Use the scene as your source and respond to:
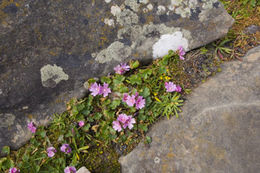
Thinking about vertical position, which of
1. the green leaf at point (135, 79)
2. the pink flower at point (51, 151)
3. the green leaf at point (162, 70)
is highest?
the green leaf at point (162, 70)

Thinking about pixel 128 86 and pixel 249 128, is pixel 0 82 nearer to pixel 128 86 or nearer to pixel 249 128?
pixel 128 86

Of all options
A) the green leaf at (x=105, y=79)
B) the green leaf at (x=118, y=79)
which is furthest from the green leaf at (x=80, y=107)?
the green leaf at (x=118, y=79)

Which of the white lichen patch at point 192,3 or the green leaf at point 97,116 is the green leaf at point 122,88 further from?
the white lichen patch at point 192,3

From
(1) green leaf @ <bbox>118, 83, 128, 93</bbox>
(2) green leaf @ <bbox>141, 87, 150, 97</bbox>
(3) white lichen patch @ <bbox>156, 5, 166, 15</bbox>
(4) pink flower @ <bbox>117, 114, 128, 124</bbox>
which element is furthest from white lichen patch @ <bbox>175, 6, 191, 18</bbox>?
(4) pink flower @ <bbox>117, 114, 128, 124</bbox>

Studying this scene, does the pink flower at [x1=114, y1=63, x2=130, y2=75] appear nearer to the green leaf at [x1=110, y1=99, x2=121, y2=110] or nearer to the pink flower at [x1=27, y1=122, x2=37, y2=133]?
the green leaf at [x1=110, y1=99, x2=121, y2=110]

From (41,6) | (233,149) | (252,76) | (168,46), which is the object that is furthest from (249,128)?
(41,6)

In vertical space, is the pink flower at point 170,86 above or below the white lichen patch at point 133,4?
below

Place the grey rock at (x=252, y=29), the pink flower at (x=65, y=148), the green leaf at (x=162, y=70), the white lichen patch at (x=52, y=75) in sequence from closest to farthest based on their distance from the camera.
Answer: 1. the pink flower at (x=65, y=148)
2. the white lichen patch at (x=52, y=75)
3. the green leaf at (x=162, y=70)
4. the grey rock at (x=252, y=29)
